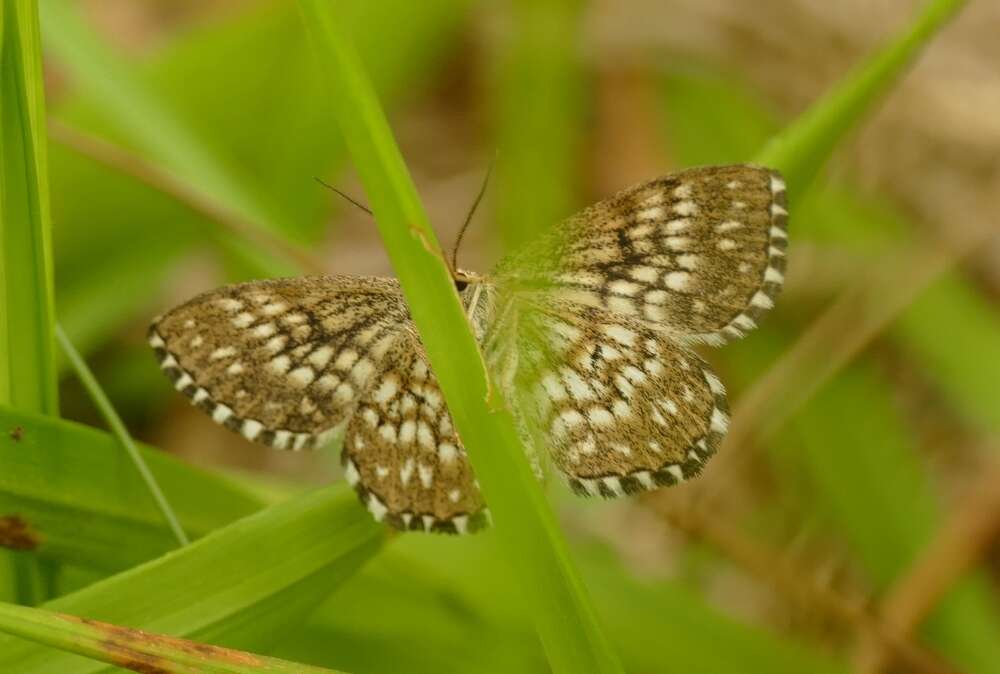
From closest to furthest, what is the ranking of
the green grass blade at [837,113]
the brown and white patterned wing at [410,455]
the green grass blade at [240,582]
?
the green grass blade at [240,582]
the brown and white patterned wing at [410,455]
the green grass blade at [837,113]

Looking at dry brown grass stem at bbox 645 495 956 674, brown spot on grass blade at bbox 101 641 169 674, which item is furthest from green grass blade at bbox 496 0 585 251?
brown spot on grass blade at bbox 101 641 169 674

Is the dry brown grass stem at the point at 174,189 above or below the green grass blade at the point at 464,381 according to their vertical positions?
above

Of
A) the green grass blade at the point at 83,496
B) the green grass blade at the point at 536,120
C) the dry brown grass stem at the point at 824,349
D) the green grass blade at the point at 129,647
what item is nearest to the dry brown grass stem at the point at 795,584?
the dry brown grass stem at the point at 824,349

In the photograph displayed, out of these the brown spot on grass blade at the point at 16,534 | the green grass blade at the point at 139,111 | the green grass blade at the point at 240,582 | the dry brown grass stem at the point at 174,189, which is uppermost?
the green grass blade at the point at 139,111

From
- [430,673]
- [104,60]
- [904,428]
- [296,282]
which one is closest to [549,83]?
[104,60]

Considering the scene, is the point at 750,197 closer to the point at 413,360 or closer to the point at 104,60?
the point at 413,360

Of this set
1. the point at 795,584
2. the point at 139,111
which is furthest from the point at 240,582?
the point at 139,111

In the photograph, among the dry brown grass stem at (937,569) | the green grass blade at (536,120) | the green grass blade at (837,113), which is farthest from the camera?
the green grass blade at (536,120)

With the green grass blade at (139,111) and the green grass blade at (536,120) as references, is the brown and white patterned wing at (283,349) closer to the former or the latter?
the green grass blade at (139,111)
